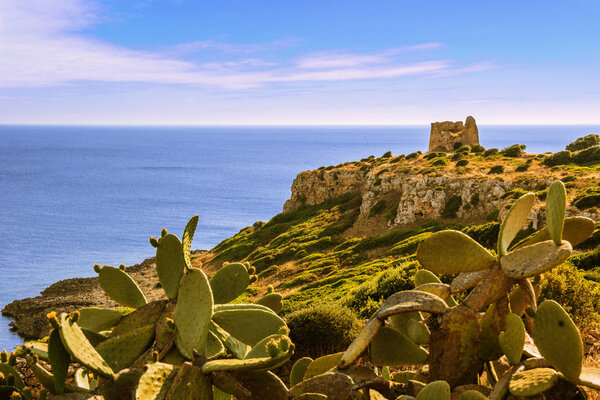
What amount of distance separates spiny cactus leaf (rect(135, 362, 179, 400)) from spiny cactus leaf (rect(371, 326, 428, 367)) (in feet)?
7.93

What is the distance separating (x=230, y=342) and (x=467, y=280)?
9.13ft

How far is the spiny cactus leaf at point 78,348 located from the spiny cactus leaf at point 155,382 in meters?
0.36

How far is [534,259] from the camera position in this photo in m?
4.82

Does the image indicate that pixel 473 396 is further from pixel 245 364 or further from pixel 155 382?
pixel 155 382

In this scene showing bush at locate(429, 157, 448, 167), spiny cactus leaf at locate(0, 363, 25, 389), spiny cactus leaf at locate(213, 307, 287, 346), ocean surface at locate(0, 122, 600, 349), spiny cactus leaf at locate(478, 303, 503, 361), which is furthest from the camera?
ocean surface at locate(0, 122, 600, 349)

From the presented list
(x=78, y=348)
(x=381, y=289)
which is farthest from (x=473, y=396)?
(x=381, y=289)

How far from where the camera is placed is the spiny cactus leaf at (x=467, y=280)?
17.9ft

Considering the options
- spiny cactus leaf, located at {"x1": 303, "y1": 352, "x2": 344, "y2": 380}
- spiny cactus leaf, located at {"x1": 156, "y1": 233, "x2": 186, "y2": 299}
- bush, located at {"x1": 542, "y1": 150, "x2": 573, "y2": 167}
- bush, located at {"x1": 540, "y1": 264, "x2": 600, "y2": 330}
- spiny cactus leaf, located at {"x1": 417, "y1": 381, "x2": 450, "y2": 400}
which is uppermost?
bush, located at {"x1": 542, "y1": 150, "x2": 573, "y2": 167}

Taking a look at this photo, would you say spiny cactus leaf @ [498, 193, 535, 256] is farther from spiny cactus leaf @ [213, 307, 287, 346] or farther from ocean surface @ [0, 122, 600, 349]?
ocean surface @ [0, 122, 600, 349]

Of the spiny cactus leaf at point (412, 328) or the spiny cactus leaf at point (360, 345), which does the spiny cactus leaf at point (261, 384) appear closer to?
the spiny cactus leaf at point (360, 345)

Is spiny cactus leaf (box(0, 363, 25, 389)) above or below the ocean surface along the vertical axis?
above

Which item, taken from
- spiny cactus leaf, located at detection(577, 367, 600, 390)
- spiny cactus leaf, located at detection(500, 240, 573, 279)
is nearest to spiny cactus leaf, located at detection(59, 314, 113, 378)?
spiny cactus leaf, located at detection(500, 240, 573, 279)

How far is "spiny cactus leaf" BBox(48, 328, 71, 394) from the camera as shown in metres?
3.64

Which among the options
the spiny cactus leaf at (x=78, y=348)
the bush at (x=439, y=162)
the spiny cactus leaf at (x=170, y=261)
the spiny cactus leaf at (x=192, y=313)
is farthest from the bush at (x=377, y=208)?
the spiny cactus leaf at (x=78, y=348)
